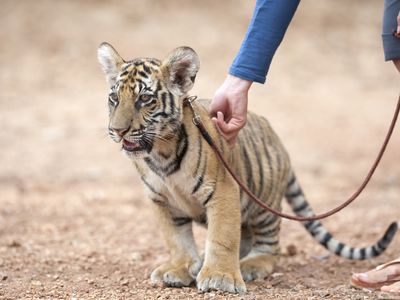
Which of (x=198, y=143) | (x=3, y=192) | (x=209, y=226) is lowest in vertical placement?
(x=3, y=192)

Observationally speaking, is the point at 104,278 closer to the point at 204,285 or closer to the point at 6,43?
the point at 204,285

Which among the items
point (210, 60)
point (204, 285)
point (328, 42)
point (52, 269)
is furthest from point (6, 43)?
point (204, 285)

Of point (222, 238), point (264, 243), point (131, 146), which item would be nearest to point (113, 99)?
point (131, 146)

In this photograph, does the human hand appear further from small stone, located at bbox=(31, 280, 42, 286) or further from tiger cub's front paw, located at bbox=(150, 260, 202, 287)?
small stone, located at bbox=(31, 280, 42, 286)

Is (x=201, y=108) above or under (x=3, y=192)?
above

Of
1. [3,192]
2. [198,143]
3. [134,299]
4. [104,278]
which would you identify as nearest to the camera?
[134,299]

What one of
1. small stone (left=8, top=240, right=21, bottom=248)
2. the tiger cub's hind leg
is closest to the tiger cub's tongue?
the tiger cub's hind leg

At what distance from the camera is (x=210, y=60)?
14180 mm

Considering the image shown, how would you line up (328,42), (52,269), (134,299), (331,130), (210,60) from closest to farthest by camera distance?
1. (134,299)
2. (52,269)
3. (331,130)
4. (210,60)
5. (328,42)

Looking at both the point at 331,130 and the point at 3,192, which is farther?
the point at 331,130

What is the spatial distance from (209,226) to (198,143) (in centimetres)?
46

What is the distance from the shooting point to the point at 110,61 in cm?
409

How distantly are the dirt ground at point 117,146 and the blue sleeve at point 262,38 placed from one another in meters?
1.18

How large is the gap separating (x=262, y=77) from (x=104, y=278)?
153cm
